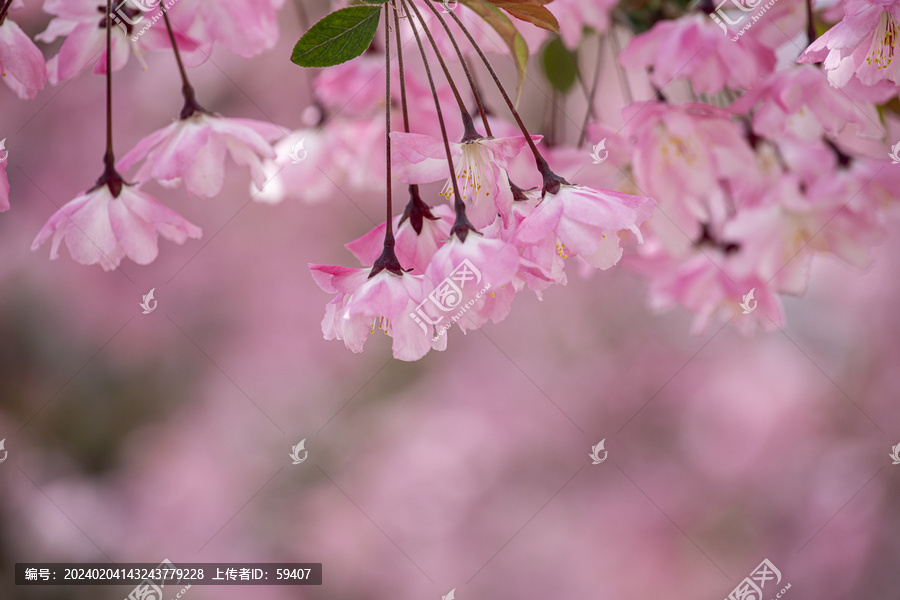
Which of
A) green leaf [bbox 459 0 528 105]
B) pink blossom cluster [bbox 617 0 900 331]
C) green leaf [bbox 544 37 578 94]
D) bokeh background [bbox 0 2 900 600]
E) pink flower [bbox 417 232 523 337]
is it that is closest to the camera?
pink flower [bbox 417 232 523 337]

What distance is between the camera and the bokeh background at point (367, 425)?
6.55ft

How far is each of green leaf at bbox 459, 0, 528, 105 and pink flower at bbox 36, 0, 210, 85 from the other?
297mm

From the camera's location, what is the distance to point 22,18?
1604 mm

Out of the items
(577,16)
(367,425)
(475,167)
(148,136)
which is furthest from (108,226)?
(367,425)

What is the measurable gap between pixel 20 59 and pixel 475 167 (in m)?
0.41

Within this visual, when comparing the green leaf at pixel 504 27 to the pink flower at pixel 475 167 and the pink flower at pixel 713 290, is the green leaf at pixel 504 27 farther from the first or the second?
the pink flower at pixel 713 290

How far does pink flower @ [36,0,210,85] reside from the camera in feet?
2.04

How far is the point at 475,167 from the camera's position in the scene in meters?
0.52

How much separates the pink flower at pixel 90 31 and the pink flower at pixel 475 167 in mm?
302

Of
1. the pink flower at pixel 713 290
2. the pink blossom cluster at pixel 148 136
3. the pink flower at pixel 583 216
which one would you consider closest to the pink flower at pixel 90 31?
the pink blossom cluster at pixel 148 136

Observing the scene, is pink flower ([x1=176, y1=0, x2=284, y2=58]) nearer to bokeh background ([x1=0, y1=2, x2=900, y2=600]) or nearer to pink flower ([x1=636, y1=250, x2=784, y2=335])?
pink flower ([x1=636, y1=250, x2=784, y2=335])

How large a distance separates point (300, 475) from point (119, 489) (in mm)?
569

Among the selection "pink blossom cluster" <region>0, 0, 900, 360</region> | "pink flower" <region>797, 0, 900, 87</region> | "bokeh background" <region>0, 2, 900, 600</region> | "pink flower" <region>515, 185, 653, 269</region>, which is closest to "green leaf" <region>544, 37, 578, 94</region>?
"pink blossom cluster" <region>0, 0, 900, 360</region>

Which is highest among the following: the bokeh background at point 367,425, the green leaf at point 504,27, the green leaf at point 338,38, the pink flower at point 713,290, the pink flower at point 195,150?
the green leaf at point 338,38
